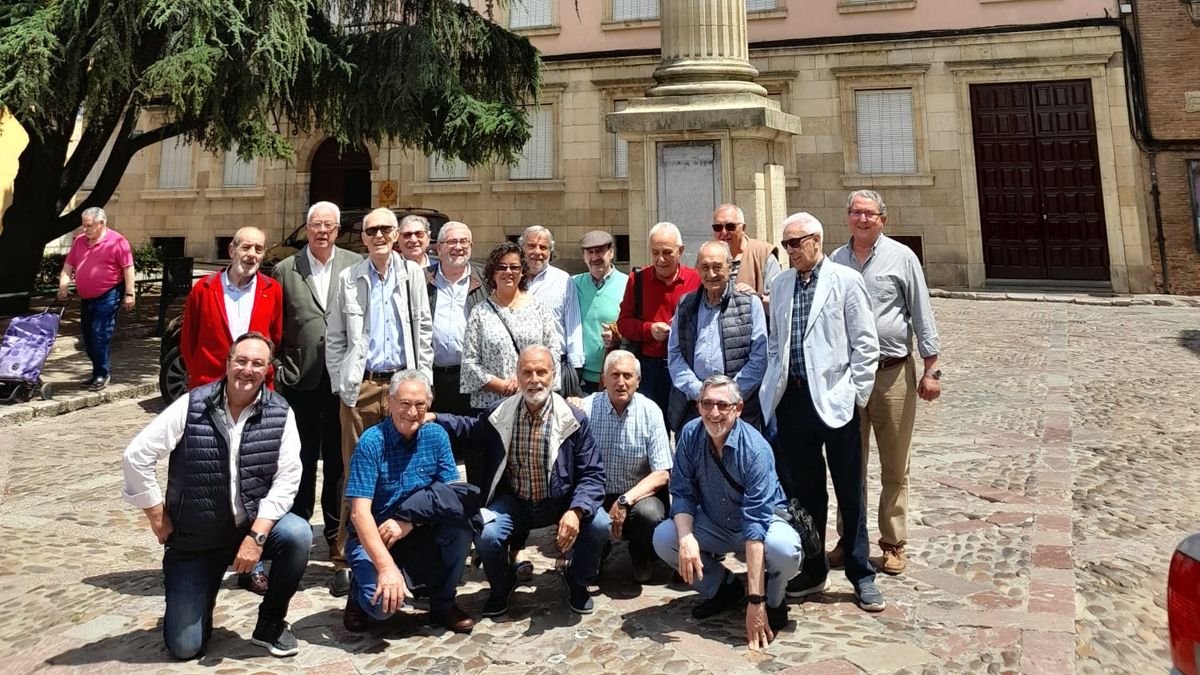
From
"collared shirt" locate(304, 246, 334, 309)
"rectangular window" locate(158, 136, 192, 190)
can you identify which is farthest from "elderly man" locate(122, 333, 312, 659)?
"rectangular window" locate(158, 136, 192, 190)

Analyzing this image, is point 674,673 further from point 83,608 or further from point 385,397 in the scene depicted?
point 83,608

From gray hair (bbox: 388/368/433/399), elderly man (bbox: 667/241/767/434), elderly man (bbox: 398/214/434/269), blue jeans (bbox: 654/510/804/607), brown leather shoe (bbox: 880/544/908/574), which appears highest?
elderly man (bbox: 398/214/434/269)

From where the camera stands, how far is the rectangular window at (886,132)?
62.2ft

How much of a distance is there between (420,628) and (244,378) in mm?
1375

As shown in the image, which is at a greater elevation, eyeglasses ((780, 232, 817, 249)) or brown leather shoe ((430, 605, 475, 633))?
eyeglasses ((780, 232, 817, 249))

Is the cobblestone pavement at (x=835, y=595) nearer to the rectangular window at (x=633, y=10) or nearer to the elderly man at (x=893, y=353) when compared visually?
the elderly man at (x=893, y=353)

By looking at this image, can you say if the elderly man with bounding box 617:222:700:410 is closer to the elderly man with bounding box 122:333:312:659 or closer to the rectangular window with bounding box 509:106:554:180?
the elderly man with bounding box 122:333:312:659

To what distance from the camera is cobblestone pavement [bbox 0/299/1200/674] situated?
3260mm

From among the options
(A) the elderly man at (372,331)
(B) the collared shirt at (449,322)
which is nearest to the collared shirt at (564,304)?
(B) the collared shirt at (449,322)

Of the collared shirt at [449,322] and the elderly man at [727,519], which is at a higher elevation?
the collared shirt at [449,322]

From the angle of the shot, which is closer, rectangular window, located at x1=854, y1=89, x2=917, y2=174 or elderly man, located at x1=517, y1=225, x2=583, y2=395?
elderly man, located at x1=517, y1=225, x2=583, y2=395

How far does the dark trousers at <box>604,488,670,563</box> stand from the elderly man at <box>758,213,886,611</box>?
0.64 metres

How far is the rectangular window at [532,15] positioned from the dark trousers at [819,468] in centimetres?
1981

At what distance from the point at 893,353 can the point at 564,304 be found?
1.87 meters
